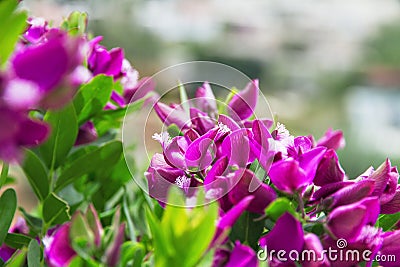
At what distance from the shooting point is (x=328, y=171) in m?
0.50

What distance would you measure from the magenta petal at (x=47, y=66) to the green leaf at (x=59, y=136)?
30 centimetres

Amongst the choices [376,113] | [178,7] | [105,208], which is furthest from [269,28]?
[105,208]

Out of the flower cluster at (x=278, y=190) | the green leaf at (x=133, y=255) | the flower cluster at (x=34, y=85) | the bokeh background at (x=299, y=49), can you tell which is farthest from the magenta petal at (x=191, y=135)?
the bokeh background at (x=299, y=49)

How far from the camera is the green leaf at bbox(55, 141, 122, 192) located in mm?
641

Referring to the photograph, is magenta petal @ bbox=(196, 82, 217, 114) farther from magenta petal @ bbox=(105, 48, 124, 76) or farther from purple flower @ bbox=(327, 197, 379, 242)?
purple flower @ bbox=(327, 197, 379, 242)

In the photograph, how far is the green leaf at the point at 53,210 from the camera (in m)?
0.60

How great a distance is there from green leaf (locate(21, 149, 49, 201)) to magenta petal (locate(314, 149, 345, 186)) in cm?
24

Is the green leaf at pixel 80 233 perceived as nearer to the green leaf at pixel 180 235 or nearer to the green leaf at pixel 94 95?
the green leaf at pixel 180 235

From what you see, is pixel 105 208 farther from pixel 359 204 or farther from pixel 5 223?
pixel 359 204

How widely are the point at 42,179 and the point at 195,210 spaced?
0.26 m

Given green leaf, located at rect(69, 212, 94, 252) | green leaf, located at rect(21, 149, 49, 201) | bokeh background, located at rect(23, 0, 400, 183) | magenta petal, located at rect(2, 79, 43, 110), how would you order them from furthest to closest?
1. bokeh background, located at rect(23, 0, 400, 183)
2. green leaf, located at rect(21, 149, 49, 201)
3. green leaf, located at rect(69, 212, 94, 252)
4. magenta petal, located at rect(2, 79, 43, 110)

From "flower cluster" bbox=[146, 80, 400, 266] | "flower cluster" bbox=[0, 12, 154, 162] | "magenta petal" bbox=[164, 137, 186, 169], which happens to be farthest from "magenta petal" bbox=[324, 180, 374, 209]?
"flower cluster" bbox=[0, 12, 154, 162]

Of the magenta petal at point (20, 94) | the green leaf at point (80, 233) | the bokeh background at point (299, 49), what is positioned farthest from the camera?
the bokeh background at point (299, 49)

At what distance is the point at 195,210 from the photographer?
41cm
